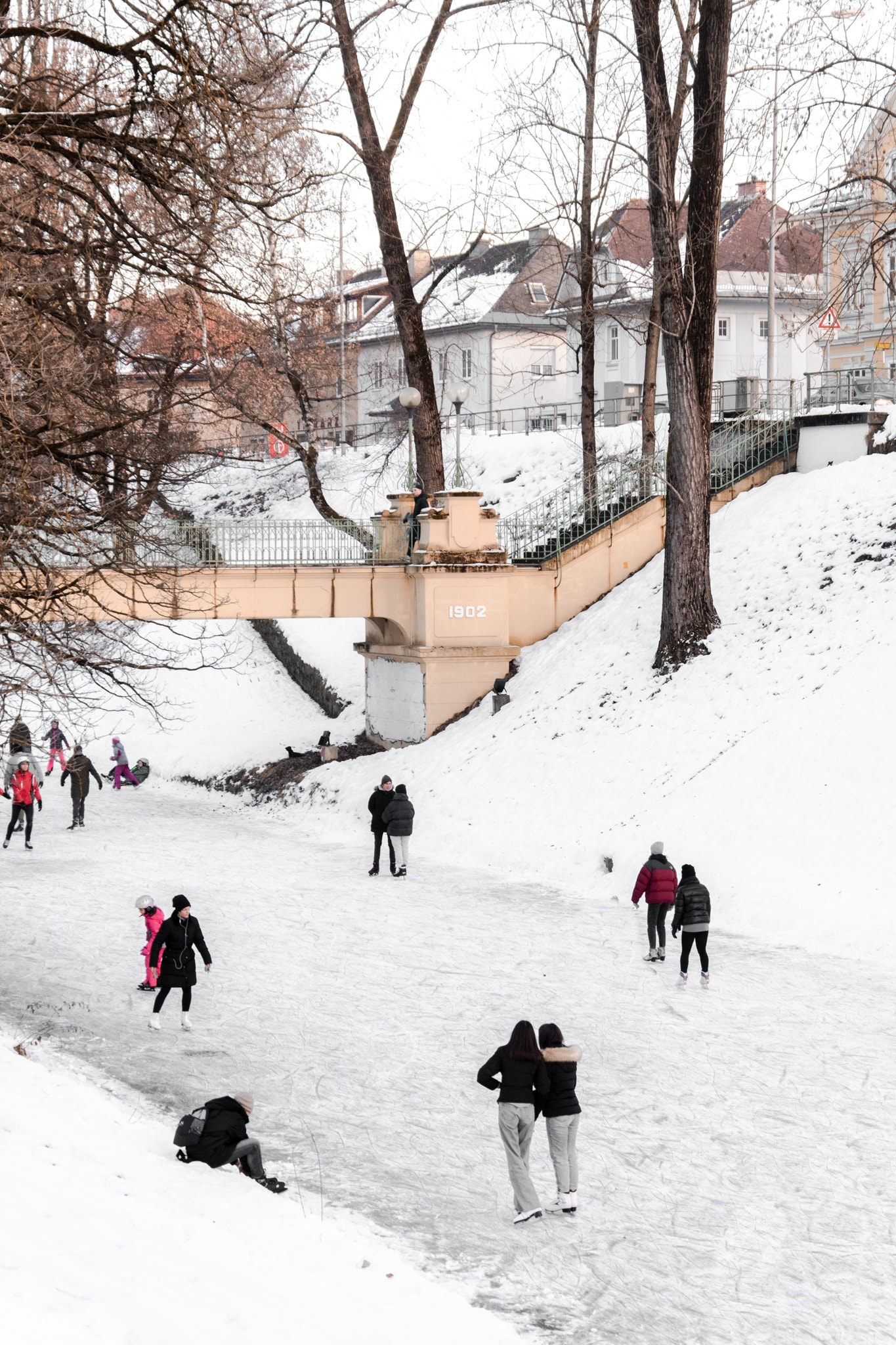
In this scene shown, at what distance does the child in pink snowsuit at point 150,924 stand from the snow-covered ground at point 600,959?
33 cm

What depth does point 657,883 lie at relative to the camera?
557 inches

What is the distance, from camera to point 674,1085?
1045cm

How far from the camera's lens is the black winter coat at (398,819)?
59.7 feet

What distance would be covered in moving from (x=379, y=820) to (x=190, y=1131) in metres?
9.86

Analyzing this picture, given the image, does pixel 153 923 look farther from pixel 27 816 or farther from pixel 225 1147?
pixel 27 816

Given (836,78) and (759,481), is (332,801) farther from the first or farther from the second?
(836,78)

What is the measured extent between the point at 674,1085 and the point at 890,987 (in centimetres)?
336

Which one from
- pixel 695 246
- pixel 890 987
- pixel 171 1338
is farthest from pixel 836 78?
pixel 171 1338

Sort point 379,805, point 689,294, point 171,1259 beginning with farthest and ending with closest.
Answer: point 689,294 < point 379,805 < point 171,1259

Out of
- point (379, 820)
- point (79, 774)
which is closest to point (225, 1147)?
point (379, 820)

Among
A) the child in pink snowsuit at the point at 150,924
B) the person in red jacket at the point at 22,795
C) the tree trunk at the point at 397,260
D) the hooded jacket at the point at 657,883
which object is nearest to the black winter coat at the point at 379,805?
the hooded jacket at the point at 657,883

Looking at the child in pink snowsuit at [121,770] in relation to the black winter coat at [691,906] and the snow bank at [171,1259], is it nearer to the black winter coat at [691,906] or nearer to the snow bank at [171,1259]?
the black winter coat at [691,906]

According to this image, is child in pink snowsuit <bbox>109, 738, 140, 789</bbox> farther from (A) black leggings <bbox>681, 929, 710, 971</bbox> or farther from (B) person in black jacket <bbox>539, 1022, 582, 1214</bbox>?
(B) person in black jacket <bbox>539, 1022, 582, 1214</bbox>

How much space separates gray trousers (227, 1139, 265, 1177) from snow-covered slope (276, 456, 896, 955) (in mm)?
7678
